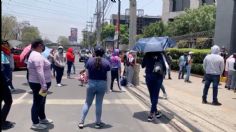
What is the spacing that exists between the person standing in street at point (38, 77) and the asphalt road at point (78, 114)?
337mm

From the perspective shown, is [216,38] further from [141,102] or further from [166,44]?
[166,44]

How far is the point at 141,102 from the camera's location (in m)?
13.5

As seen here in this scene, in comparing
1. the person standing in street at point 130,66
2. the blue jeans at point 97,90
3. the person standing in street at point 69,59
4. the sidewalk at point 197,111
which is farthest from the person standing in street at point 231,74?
the blue jeans at point 97,90

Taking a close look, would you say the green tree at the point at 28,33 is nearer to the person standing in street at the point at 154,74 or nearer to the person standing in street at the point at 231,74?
the person standing in street at the point at 231,74

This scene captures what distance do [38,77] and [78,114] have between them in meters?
2.64

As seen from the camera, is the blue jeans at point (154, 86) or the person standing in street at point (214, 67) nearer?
the blue jeans at point (154, 86)

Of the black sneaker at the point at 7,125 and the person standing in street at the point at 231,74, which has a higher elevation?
the person standing in street at the point at 231,74

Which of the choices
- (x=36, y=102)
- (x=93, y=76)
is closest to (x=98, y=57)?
(x=93, y=76)

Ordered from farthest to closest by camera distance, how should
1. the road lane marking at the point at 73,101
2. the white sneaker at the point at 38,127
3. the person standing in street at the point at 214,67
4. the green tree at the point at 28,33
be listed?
the green tree at the point at 28,33
the person standing in street at the point at 214,67
the road lane marking at the point at 73,101
the white sneaker at the point at 38,127

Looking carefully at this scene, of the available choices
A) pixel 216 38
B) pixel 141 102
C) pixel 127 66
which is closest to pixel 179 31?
pixel 216 38

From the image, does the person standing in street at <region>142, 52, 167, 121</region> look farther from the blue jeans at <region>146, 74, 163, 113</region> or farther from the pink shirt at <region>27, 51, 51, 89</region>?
the pink shirt at <region>27, 51, 51, 89</region>

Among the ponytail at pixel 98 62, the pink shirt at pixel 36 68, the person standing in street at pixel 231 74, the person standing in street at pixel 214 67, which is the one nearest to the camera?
the pink shirt at pixel 36 68

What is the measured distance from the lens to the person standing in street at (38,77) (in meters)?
8.02

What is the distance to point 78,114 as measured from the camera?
10.4 m
